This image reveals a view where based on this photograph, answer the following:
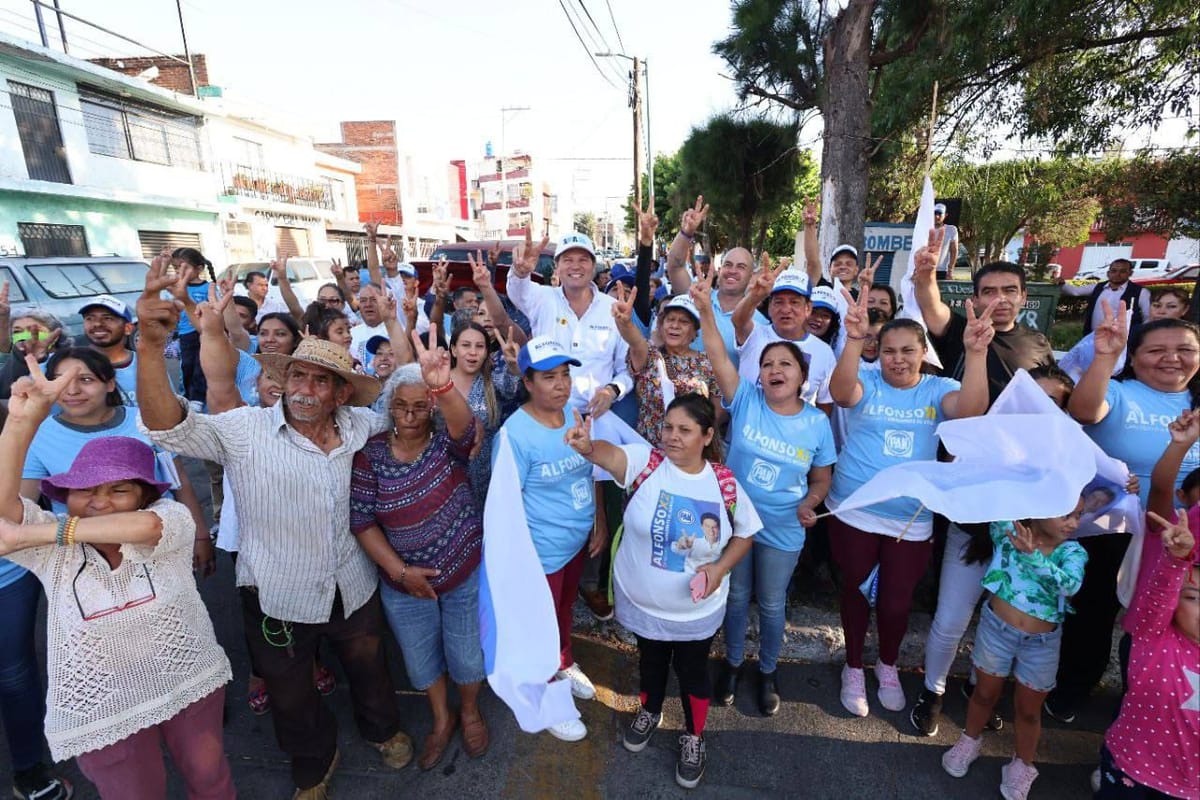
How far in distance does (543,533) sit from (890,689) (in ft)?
6.43

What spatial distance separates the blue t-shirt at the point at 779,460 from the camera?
2.80 meters

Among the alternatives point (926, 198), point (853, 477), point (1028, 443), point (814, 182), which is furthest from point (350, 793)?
point (814, 182)

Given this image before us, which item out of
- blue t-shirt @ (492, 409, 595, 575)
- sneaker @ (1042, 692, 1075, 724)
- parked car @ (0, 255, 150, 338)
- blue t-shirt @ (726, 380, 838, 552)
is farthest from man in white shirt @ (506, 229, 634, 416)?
parked car @ (0, 255, 150, 338)

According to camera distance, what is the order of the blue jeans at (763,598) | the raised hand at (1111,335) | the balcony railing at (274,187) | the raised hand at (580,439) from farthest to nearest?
the balcony railing at (274,187)
the blue jeans at (763,598)
the raised hand at (1111,335)
the raised hand at (580,439)

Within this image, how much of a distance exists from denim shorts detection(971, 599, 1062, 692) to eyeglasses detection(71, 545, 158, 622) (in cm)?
326

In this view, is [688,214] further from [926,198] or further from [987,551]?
[987,551]

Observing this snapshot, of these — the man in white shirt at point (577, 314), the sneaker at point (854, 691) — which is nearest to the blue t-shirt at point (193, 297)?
the man in white shirt at point (577, 314)

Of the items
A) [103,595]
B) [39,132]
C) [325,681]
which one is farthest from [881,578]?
[39,132]

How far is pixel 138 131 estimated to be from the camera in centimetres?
1938

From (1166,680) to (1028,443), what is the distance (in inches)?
36.1

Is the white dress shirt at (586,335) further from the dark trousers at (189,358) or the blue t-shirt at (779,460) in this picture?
the dark trousers at (189,358)

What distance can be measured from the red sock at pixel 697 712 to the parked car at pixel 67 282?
8920mm

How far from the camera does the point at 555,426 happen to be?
277 centimetres

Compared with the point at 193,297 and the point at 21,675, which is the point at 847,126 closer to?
the point at 193,297
